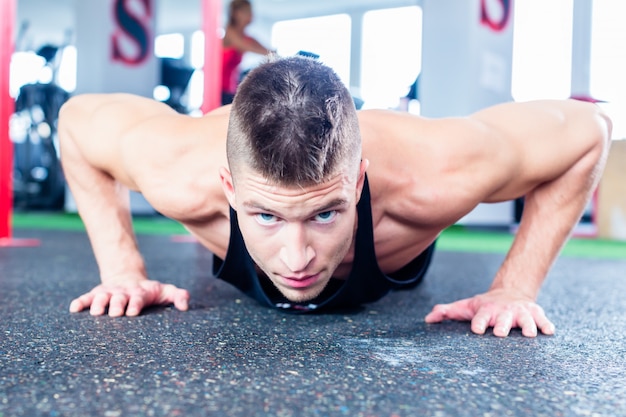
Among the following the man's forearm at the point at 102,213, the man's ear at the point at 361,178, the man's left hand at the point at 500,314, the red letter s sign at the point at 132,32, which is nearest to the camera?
the man's ear at the point at 361,178

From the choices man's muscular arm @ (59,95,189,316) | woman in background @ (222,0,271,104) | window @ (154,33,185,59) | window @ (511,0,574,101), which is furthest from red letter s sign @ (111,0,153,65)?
window @ (154,33,185,59)

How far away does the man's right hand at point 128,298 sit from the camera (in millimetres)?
1271

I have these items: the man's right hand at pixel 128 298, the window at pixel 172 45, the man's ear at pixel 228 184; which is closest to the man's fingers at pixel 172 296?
the man's right hand at pixel 128 298

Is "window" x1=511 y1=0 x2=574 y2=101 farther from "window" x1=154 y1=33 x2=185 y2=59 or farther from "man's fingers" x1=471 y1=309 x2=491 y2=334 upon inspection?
"window" x1=154 y1=33 x2=185 y2=59

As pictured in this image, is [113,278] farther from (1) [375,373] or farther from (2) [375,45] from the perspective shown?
(2) [375,45]

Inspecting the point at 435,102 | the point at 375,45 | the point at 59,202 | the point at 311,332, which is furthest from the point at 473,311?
the point at 375,45

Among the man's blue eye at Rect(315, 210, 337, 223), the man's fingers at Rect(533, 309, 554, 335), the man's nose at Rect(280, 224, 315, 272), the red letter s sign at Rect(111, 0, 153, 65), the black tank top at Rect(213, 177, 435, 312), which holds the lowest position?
the man's fingers at Rect(533, 309, 554, 335)

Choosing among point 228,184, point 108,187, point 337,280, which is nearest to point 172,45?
point 108,187

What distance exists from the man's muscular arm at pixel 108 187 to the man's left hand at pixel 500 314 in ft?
1.90

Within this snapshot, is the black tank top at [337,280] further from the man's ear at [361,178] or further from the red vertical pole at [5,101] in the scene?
the red vertical pole at [5,101]

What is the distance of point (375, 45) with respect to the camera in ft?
28.7

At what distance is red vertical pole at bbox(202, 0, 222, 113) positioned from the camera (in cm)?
315

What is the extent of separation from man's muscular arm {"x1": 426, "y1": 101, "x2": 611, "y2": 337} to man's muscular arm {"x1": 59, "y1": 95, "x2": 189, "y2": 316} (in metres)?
0.63

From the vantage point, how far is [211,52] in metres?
3.17
